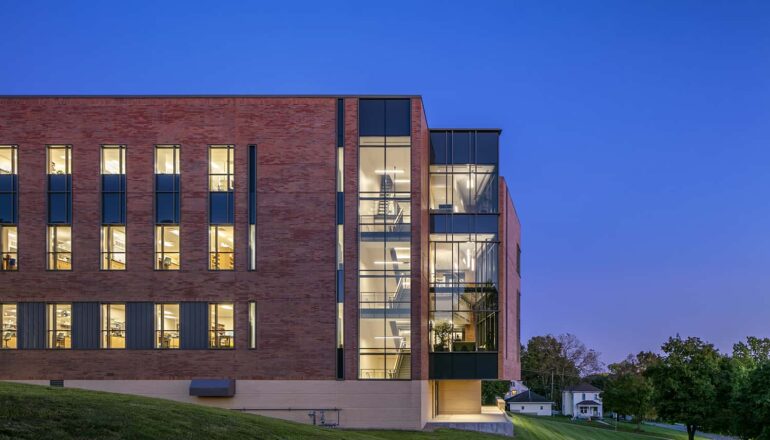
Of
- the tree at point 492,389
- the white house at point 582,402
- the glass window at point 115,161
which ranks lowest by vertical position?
the white house at point 582,402

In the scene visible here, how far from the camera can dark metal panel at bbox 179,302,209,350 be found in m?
32.9

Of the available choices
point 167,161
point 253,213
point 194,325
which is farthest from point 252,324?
point 167,161

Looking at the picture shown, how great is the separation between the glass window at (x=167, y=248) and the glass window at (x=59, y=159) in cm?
542

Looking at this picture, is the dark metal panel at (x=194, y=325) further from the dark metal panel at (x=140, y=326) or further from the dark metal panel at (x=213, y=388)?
the dark metal panel at (x=213, y=388)

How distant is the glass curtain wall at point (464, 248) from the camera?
122 feet

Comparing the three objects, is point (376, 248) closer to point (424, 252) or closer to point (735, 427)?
point (424, 252)

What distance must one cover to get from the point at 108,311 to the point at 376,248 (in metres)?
13.2

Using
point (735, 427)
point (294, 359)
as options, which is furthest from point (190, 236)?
point (735, 427)

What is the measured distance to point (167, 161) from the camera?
3397 cm

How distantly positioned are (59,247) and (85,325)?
4.01 m

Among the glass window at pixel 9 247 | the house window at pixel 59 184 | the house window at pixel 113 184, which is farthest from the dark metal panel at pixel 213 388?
the glass window at pixel 9 247

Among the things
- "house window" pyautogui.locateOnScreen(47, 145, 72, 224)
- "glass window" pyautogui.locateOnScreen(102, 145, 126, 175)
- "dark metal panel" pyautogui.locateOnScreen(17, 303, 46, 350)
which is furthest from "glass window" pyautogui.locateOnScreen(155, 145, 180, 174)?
"dark metal panel" pyautogui.locateOnScreen(17, 303, 46, 350)

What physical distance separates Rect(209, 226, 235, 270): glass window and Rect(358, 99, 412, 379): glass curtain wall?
6.26m

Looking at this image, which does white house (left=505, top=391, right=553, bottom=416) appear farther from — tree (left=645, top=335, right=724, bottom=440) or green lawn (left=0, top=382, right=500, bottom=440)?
green lawn (left=0, top=382, right=500, bottom=440)
